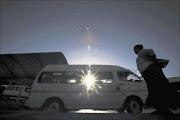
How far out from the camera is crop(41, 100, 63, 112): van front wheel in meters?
5.59

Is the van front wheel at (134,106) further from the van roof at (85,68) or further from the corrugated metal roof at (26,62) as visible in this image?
the corrugated metal roof at (26,62)

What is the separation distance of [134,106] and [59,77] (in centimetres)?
364

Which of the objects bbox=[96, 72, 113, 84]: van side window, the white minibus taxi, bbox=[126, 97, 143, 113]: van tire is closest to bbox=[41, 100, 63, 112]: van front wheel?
the white minibus taxi

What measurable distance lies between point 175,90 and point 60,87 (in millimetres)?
4784

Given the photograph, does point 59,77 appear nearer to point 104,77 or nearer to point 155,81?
point 104,77

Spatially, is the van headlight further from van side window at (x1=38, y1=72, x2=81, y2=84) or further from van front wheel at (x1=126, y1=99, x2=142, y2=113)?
van front wheel at (x1=126, y1=99, x2=142, y2=113)

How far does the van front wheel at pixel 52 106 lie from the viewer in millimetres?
5586

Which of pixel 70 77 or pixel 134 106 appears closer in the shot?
pixel 134 106

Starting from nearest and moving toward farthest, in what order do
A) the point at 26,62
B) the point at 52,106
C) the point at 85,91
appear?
the point at 52,106 < the point at 85,91 < the point at 26,62

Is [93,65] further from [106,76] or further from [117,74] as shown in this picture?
[117,74]

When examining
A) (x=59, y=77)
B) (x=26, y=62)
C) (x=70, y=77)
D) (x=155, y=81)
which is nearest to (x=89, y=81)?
(x=70, y=77)

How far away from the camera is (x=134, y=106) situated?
5.69 meters

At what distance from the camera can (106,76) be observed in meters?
6.27

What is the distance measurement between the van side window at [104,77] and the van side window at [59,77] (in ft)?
3.10
